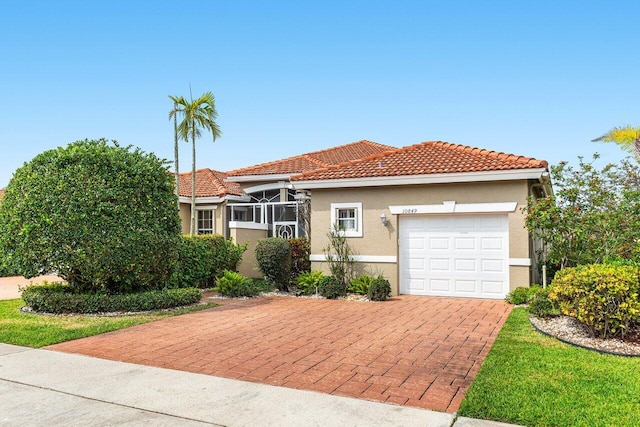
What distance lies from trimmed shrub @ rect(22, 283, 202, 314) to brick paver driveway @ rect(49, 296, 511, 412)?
108 centimetres

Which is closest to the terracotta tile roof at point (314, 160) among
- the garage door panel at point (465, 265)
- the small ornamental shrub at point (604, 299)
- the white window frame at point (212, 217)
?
the white window frame at point (212, 217)

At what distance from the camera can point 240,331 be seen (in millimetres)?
8766

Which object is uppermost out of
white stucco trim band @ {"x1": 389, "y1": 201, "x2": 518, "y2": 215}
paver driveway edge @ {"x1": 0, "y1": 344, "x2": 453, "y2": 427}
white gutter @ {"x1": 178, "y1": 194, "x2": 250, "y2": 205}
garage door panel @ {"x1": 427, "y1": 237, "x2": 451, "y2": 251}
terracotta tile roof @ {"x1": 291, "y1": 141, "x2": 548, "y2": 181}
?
terracotta tile roof @ {"x1": 291, "y1": 141, "x2": 548, "y2": 181}

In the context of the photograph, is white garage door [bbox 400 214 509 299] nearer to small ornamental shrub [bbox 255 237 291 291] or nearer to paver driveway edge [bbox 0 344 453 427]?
small ornamental shrub [bbox 255 237 291 291]

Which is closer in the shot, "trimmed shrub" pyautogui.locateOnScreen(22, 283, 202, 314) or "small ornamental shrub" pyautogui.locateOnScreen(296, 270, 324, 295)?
"trimmed shrub" pyautogui.locateOnScreen(22, 283, 202, 314)

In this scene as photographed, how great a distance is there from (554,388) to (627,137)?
2030 centimetres

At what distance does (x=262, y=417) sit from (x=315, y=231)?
1023 cm

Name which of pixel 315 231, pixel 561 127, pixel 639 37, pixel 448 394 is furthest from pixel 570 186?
pixel 448 394

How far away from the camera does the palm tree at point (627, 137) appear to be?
69.8ft

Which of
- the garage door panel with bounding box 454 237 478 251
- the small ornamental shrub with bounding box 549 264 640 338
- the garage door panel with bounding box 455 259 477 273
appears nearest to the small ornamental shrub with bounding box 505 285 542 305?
the garage door panel with bounding box 455 259 477 273

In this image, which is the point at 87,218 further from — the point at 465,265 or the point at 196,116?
the point at 196,116

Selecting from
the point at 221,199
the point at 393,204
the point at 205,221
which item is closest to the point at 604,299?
the point at 393,204

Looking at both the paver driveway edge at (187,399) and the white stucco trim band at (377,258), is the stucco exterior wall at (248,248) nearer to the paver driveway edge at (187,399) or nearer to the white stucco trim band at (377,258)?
the white stucco trim band at (377,258)

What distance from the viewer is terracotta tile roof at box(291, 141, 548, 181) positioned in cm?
1253
